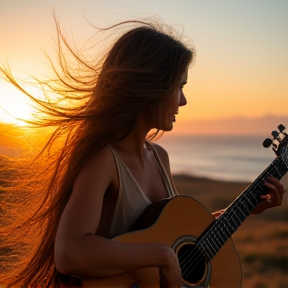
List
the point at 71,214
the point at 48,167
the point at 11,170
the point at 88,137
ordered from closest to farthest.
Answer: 1. the point at 71,214
2. the point at 88,137
3. the point at 48,167
4. the point at 11,170

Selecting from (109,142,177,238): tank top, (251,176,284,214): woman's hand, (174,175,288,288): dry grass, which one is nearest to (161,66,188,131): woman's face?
(109,142,177,238): tank top

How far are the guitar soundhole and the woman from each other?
26 cm

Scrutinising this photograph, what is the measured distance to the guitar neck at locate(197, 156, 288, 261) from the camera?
3080 millimetres

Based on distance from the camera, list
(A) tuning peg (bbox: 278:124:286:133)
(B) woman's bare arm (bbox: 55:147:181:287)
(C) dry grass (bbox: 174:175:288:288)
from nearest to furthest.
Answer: (B) woman's bare arm (bbox: 55:147:181:287), (A) tuning peg (bbox: 278:124:286:133), (C) dry grass (bbox: 174:175:288:288)

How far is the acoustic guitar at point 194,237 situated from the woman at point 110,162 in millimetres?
71

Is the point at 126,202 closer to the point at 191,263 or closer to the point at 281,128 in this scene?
the point at 191,263

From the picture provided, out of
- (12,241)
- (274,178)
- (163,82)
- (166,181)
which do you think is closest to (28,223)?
(12,241)

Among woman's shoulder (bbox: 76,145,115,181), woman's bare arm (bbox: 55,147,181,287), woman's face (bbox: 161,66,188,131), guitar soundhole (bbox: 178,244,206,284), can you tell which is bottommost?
guitar soundhole (bbox: 178,244,206,284)

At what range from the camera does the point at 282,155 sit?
3.40 m

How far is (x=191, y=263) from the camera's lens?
300 centimetres

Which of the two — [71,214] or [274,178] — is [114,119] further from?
[274,178]

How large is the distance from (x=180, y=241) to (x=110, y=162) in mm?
513

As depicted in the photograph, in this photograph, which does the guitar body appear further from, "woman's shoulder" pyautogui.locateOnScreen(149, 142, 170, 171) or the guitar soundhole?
"woman's shoulder" pyautogui.locateOnScreen(149, 142, 170, 171)

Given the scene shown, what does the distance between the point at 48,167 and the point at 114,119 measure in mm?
415
